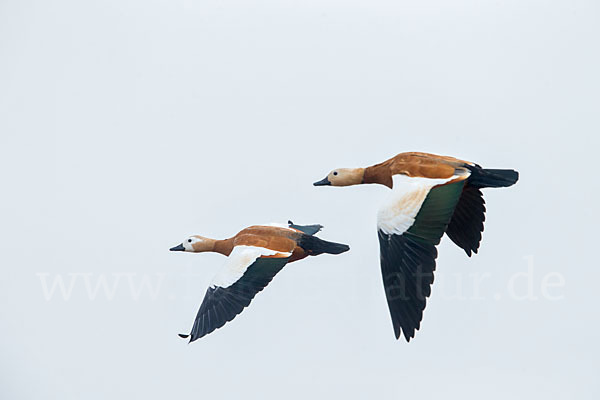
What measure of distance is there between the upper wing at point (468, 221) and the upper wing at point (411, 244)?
0.93 meters

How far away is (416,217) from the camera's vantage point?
13836 mm

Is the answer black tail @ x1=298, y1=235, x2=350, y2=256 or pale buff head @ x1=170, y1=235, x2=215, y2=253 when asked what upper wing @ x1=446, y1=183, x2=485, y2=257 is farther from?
pale buff head @ x1=170, y1=235, x2=215, y2=253

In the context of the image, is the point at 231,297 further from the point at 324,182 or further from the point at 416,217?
the point at 416,217

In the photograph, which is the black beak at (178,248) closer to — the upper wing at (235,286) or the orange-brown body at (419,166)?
the upper wing at (235,286)

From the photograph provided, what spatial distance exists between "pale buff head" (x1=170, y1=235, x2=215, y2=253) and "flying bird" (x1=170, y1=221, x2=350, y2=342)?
1.48 feet

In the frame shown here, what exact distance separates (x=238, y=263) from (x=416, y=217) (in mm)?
2376

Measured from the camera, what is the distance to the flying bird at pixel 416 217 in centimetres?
1366

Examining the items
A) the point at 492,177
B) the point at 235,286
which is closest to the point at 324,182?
the point at 235,286

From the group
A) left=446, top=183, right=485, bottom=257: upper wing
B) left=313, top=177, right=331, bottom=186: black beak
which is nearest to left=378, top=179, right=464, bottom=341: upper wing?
left=446, top=183, right=485, bottom=257: upper wing

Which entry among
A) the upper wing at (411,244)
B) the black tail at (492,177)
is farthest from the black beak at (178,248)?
the black tail at (492,177)

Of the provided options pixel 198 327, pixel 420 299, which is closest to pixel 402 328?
pixel 420 299

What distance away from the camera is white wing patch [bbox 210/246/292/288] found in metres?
14.9

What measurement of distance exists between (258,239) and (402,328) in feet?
8.53

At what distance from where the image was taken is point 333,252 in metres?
15.5
